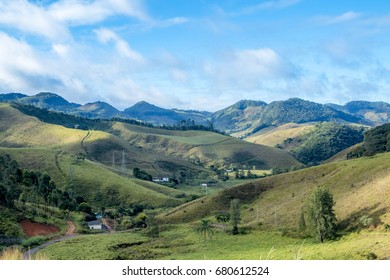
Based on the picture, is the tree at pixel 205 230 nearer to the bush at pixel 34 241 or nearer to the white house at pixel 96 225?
the bush at pixel 34 241

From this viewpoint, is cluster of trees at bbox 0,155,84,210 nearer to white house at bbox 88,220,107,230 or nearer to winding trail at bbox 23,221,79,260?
white house at bbox 88,220,107,230

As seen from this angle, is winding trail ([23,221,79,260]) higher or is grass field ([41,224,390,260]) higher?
winding trail ([23,221,79,260])

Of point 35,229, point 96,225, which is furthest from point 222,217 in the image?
point 35,229

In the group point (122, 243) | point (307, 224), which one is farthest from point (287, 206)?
point (122, 243)

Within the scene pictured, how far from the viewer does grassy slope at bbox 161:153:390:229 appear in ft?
232

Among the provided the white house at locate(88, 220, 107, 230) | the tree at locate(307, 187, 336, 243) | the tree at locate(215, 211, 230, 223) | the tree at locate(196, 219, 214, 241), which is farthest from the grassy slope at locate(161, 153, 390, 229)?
the white house at locate(88, 220, 107, 230)

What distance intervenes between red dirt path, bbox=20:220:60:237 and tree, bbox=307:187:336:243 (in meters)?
50.8

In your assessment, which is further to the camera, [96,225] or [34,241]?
[96,225]

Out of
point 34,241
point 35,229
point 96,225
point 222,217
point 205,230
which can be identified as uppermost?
point 35,229

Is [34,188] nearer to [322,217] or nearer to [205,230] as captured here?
[205,230]

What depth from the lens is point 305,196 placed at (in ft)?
302

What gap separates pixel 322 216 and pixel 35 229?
54246 mm

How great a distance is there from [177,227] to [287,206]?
2512cm

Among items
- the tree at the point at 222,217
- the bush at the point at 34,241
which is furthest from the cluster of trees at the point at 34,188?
the tree at the point at 222,217
